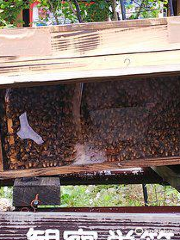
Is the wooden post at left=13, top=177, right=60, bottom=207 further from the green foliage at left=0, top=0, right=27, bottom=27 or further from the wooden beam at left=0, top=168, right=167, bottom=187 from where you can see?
the green foliage at left=0, top=0, right=27, bottom=27

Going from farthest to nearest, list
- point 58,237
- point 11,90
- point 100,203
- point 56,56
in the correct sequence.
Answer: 1. point 100,203
2. point 11,90
3. point 58,237
4. point 56,56

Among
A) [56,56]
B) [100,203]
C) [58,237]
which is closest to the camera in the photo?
[56,56]

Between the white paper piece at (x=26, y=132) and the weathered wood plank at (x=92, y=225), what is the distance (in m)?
0.46

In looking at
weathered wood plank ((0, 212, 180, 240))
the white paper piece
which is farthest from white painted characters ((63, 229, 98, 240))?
the white paper piece

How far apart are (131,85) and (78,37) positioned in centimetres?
56

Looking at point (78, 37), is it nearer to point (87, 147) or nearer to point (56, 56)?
point (56, 56)

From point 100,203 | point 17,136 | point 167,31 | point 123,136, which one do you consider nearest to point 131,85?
point 123,136

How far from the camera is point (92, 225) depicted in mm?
1870

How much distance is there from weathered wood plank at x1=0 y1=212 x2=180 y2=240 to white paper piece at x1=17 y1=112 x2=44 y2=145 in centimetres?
46

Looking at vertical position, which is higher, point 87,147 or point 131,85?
point 131,85

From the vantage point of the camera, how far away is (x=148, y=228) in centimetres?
186

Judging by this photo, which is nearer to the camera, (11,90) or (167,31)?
(167,31)

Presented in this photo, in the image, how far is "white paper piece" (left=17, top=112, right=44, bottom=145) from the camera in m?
2.21

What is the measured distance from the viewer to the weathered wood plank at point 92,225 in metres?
1.85
